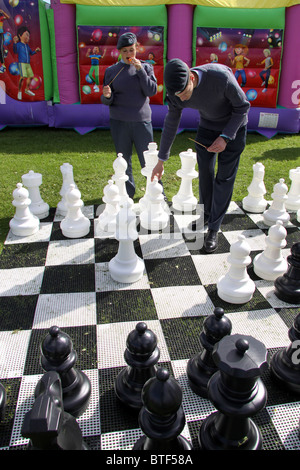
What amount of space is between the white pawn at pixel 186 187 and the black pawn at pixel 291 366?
1.40 meters

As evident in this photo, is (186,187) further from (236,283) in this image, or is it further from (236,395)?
(236,395)

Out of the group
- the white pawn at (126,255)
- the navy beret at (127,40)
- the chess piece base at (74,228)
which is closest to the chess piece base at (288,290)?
the white pawn at (126,255)

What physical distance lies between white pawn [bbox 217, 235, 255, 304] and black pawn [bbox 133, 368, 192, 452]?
30.8 inches

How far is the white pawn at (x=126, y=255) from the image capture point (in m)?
1.75

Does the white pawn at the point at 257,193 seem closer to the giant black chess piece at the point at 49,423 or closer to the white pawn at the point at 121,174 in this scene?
the white pawn at the point at 121,174

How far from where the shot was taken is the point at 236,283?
5.57 ft

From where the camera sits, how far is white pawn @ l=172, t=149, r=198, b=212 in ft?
8.11

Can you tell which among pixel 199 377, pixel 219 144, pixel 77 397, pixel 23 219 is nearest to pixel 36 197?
pixel 23 219

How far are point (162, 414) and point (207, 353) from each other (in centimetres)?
38

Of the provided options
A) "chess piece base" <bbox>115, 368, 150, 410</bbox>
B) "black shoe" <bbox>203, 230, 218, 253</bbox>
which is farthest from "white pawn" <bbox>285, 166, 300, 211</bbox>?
"chess piece base" <bbox>115, 368, 150, 410</bbox>

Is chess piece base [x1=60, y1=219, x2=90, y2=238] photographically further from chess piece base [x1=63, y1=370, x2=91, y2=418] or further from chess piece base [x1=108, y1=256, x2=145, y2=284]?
chess piece base [x1=63, y1=370, x2=91, y2=418]

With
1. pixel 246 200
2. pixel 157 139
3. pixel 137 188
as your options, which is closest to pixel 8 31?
pixel 157 139

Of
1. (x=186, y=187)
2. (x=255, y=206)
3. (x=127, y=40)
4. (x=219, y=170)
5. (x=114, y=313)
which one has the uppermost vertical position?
(x=127, y=40)
